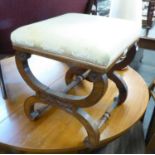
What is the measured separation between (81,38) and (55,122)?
1.33 ft

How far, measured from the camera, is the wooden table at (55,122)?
794mm

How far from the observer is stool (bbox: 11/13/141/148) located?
627 mm

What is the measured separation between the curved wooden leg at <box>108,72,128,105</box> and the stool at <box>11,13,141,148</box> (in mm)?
121

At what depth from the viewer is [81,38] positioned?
0.65 meters

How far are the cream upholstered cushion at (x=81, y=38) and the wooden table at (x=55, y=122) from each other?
335 mm

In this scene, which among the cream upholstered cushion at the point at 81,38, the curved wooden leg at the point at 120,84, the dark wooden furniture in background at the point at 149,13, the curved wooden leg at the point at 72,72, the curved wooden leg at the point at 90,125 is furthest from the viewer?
the dark wooden furniture in background at the point at 149,13

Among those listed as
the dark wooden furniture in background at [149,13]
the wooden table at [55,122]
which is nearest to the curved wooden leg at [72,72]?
the wooden table at [55,122]

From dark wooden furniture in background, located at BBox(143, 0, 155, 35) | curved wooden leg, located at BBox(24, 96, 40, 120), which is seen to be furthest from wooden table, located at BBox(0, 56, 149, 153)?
dark wooden furniture in background, located at BBox(143, 0, 155, 35)

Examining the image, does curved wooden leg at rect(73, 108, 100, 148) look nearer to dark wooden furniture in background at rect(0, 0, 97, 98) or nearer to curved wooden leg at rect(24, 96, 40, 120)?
curved wooden leg at rect(24, 96, 40, 120)

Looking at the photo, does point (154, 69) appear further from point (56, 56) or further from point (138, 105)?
point (56, 56)

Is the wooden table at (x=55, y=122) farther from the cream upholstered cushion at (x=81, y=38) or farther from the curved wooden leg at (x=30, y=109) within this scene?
the cream upholstered cushion at (x=81, y=38)

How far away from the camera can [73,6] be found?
1.30 m

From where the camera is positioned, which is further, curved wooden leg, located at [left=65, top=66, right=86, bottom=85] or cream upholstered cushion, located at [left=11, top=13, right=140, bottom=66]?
curved wooden leg, located at [left=65, top=66, right=86, bottom=85]

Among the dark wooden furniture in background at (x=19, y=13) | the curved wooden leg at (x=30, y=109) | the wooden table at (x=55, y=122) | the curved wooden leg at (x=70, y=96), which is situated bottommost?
the wooden table at (x=55, y=122)
